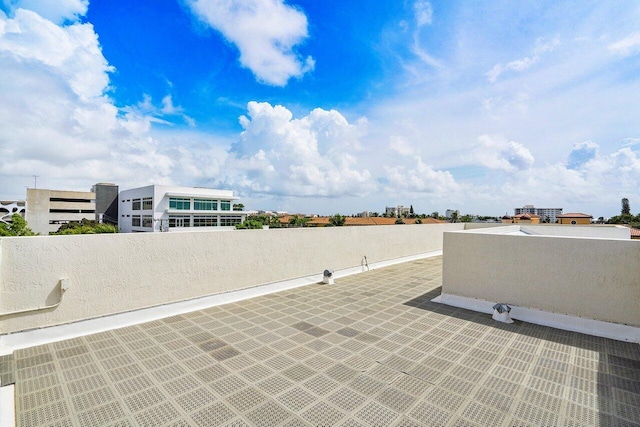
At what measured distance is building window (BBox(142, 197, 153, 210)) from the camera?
47.7m

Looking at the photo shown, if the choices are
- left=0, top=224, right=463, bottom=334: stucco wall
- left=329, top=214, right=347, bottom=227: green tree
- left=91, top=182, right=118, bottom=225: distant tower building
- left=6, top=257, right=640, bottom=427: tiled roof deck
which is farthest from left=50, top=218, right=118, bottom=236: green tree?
left=6, top=257, right=640, bottom=427: tiled roof deck

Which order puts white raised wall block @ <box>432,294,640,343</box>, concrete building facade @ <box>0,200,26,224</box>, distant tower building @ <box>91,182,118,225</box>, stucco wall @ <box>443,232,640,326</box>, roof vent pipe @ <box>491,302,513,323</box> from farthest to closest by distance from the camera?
distant tower building @ <box>91,182,118,225</box> < concrete building facade @ <box>0,200,26,224</box> < roof vent pipe @ <box>491,302,513,323</box> < stucco wall @ <box>443,232,640,326</box> < white raised wall block @ <box>432,294,640,343</box>

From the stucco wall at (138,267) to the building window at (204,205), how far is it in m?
47.1

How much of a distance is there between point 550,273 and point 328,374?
4.42m

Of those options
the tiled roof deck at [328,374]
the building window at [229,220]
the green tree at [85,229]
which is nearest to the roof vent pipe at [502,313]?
the tiled roof deck at [328,374]

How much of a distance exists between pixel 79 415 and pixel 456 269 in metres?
6.33

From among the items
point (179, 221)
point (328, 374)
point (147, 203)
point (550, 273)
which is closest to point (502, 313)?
point (550, 273)

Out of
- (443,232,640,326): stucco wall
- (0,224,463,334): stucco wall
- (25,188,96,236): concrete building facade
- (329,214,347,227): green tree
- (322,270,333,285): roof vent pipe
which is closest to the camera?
(0,224,463,334): stucco wall

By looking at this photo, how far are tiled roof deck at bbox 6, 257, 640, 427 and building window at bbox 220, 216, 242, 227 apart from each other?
49.3 metres

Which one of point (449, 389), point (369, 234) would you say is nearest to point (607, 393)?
point (449, 389)

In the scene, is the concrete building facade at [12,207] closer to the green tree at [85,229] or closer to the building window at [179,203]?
the green tree at [85,229]

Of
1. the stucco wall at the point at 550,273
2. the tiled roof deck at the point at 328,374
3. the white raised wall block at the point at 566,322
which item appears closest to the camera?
the tiled roof deck at the point at 328,374

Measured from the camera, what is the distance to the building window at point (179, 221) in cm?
4775

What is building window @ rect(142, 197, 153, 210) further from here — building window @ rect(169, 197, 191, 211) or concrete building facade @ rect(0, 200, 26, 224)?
concrete building facade @ rect(0, 200, 26, 224)
